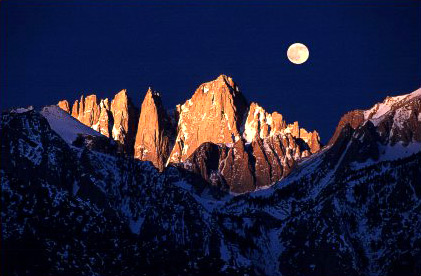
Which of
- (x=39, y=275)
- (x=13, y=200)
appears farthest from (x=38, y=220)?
(x=39, y=275)

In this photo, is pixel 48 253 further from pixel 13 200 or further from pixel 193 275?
pixel 193 275

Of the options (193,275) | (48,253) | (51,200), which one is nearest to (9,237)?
(48,253)

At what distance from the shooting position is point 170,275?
647ft

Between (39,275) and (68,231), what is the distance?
19902mm

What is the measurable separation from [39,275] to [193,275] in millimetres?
32645

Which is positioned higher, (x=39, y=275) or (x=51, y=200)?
(x=51, y=200)

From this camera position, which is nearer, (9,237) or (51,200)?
(9,237)

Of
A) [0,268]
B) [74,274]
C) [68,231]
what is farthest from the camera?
[68,231]

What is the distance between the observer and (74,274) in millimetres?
182125

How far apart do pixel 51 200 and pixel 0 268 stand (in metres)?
29.7

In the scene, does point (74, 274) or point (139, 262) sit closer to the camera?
point (74, 274)

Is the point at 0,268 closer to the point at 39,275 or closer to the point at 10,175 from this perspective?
the point at 39,275

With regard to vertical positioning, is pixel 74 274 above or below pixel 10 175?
below

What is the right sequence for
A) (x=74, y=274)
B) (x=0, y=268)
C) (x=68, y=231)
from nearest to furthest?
(x=0, y=268)
(x=74, y=274)
(x=68, y=231)
